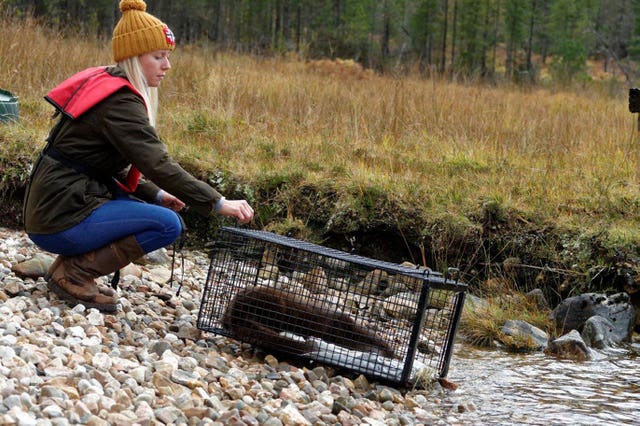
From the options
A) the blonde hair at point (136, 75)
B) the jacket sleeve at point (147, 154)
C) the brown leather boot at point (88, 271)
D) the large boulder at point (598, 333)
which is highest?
the blonde hair at point (136, 75)

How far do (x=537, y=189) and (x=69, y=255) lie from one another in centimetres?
455

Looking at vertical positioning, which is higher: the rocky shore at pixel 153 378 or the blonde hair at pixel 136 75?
the blonde hair at pixel 136 75

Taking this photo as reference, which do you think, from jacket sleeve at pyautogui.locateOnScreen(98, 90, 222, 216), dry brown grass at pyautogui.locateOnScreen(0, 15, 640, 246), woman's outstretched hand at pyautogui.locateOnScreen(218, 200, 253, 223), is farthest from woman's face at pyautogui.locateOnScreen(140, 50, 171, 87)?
dry brown grass at pyautogui.locateOnScreen(0, 15, 640, 246)

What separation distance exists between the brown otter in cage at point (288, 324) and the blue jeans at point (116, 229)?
0.56 m

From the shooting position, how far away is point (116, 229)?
4148mm

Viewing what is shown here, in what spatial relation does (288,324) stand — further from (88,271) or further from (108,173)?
(108,173)

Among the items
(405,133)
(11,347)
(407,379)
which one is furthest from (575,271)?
(11,347)

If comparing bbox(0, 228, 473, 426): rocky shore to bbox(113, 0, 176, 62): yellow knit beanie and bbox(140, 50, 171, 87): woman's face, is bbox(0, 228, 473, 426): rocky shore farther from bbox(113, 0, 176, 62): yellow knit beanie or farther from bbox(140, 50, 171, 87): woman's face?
bbox(113, 0, 176, 62): yellow knit beanie

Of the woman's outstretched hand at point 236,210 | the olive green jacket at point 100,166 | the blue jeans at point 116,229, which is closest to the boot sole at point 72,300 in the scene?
the blue jeans at point 116,229

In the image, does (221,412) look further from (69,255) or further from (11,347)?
(69,255)

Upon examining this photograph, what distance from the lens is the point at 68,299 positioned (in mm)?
4312

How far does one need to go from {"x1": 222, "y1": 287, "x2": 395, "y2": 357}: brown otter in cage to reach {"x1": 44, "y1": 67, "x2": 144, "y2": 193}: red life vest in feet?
4.16

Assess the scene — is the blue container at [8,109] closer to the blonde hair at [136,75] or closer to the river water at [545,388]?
the blonde hair at [136,75]

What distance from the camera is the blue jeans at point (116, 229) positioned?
4125mm
